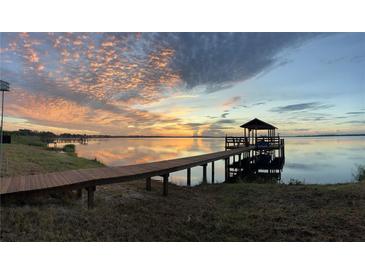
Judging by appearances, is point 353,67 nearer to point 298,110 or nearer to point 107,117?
point 298,110

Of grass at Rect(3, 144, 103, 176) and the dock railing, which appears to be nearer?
grass at Rect(3, 144, 103, 176)

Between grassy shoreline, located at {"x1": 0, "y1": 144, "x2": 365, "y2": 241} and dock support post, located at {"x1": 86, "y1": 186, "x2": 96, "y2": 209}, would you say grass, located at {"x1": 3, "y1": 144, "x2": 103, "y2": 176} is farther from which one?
dock support post, located at {"x1": 86, "y1": 186, "x2": 96, "y2": 209}

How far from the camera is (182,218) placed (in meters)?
4.94

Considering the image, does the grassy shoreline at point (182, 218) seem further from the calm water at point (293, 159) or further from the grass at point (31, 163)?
the calm water at point (293, 159)

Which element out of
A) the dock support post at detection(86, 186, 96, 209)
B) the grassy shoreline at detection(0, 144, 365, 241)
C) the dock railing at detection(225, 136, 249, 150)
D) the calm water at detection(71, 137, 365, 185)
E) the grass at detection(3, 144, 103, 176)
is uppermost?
the dock railing at detection(225, 136, 249, 150)

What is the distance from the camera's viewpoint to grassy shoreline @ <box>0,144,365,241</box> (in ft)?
12.4

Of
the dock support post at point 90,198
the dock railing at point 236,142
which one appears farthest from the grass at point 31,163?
the dock railing at point 236,142

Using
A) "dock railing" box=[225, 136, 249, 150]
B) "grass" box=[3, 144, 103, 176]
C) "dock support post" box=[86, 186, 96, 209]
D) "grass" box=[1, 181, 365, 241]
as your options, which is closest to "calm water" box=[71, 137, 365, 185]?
"dock railing" box=[225, 136, 249, 150]

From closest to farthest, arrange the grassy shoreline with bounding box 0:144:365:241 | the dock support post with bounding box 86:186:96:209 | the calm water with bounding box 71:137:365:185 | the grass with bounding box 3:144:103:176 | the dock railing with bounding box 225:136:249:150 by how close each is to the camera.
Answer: the grassy shoreline with bounding box 0:144:365:241
the dock support post with bounding box 86:186:96:209
the grass with bounding box 3:144:103:176
the calm water with bounding box 71:137:365:185
the dock railing with bounding box 225:136:249:150

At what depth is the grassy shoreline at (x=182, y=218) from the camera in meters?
3.77

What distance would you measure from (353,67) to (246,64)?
148 inches

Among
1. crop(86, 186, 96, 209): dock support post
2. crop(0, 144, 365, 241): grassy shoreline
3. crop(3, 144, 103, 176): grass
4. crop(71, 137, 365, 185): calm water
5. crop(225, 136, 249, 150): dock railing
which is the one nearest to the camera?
crop(0, 144, 365, 241): grassy shoreline
